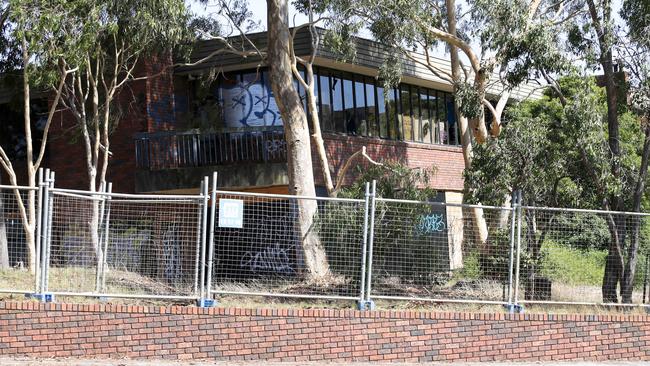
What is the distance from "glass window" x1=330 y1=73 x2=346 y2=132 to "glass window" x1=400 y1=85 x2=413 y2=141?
280 centimetres

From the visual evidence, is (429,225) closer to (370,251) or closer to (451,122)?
(370,251)

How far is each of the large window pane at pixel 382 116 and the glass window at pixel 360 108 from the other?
61cm

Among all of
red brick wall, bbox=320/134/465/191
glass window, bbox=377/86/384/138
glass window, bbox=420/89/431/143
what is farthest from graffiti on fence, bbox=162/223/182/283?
glass window, bbox=420/89/431/143

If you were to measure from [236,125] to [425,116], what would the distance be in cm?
645

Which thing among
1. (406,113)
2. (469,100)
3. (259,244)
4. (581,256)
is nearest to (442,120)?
(406,113)

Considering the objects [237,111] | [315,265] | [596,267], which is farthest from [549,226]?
[237,111]

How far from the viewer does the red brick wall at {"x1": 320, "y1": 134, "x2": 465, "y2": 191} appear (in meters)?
23.4

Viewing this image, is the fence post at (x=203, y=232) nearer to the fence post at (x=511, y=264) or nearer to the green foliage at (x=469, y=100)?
the fence post at (x=511, y=264)

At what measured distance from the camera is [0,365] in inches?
416

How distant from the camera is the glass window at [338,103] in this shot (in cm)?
2395

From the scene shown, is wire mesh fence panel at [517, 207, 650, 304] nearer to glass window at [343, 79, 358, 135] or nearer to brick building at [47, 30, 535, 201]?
brick building at [47, 30, 535, 201]

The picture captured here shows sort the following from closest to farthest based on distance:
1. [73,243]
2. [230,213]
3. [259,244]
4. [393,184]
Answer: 1. [73,243]
2. [230,213]
3. [259,244]
4. [393,184]

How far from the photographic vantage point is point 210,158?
22.1 meters

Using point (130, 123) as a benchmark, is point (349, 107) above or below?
above
